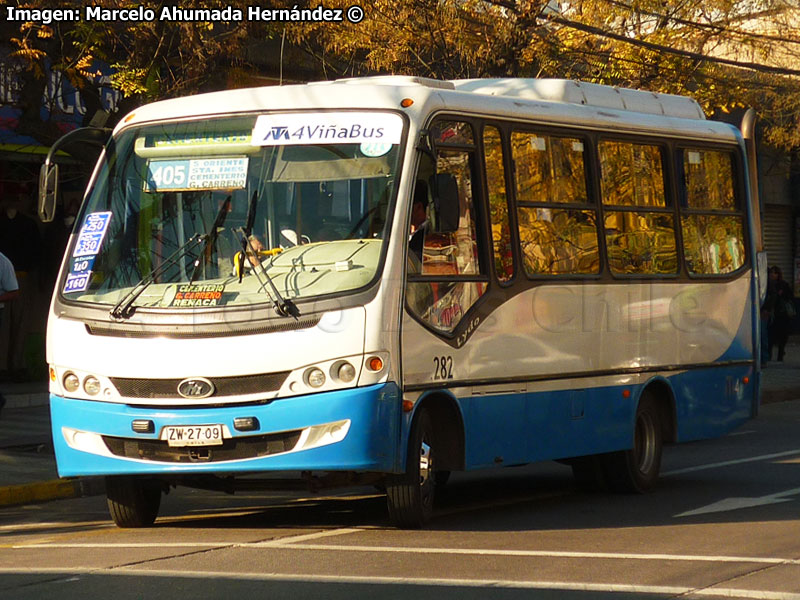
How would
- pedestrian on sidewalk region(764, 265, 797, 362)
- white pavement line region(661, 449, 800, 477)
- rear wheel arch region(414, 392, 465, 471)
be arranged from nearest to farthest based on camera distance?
rear wheel arch region(414, 392, 465, 471)
white pavement line region(661, 449, 800, 477)
pedestrian on sidewalk region(764, 265, 797, 362)

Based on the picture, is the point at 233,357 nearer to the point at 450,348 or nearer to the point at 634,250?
the point at 450,348

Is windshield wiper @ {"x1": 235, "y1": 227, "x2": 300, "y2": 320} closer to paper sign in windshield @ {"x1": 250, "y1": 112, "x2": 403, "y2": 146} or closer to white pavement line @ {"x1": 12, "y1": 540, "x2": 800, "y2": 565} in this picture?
paper sign in windshield @ {"x1": 250, "y1": 112, "x2": 403, "y2": 146}

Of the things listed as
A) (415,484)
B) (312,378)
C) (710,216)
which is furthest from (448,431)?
(710,216)

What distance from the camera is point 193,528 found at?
9859 millimetres

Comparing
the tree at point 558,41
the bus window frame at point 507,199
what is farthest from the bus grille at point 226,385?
the tree at point 558,41

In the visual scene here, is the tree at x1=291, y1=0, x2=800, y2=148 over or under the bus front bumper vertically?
over

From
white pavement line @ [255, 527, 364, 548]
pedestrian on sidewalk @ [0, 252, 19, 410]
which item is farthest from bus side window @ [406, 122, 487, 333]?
pedestrian on sidewalk @ [0, 252, 19, 410]

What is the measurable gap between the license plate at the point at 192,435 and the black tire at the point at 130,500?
91 centimetres

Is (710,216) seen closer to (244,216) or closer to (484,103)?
(484,103)

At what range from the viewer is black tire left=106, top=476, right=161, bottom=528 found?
989 centimetres

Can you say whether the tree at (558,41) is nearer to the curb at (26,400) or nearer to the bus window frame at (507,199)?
the curb at (26,400)

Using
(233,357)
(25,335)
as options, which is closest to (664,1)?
(25,335)

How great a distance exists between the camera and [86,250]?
32.0ft

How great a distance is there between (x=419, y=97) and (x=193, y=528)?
10.4ft
